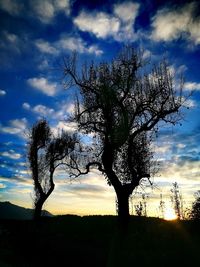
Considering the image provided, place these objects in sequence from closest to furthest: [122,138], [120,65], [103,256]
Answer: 1. [103,256]
2. [122,138]
3. [120,65]

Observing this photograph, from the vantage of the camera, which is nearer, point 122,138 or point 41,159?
point 122,138

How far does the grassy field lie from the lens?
51.0ft

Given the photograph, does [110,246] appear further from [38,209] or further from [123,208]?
[38,209]

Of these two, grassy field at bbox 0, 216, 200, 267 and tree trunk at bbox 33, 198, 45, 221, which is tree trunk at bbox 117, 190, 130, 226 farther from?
tree trunk at bbox 33, 198, 45, 221

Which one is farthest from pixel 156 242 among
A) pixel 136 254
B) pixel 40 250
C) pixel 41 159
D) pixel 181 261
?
pixel 41 159

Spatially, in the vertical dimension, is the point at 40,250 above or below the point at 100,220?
below

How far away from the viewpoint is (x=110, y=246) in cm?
2098

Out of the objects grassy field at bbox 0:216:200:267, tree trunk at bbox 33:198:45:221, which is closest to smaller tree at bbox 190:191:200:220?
grassy field at bbox 0:216:200:267

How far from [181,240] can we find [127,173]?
1028 centimetres

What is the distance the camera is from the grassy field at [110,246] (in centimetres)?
1553

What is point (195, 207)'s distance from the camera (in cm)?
2389

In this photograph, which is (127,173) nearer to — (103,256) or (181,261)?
(103,256)

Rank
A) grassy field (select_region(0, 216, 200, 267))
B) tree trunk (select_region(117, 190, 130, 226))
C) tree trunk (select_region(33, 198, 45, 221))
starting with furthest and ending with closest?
1. tree trunk (select_region(33, 198, 45, 221))
2. tree trunk (select_region(117, 190, 130, 226))
3. grassy field (select_region(0, 216, 200, 267))

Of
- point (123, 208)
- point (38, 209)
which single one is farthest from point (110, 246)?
point (38, 209)
